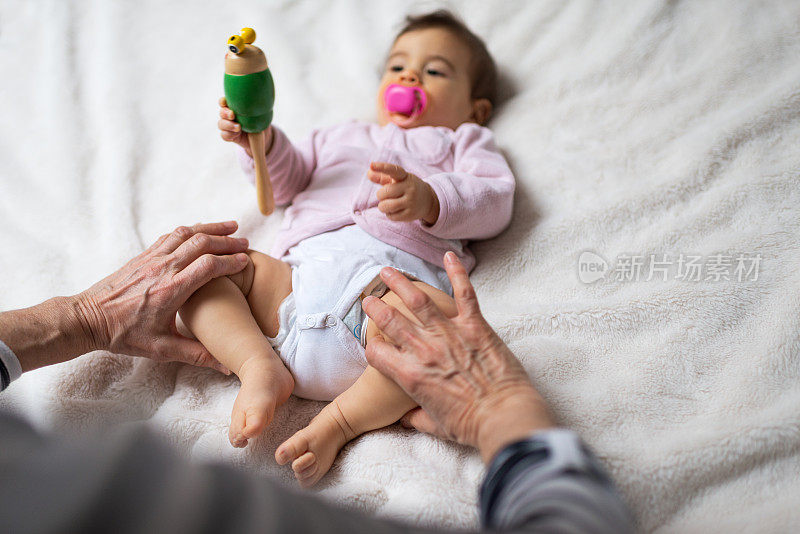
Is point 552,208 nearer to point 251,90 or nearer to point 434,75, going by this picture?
point 434,75

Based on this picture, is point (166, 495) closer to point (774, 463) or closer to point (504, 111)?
point (774, 463)

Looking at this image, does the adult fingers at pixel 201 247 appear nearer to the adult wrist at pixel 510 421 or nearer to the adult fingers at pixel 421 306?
the adult fingers at pixel 421 306

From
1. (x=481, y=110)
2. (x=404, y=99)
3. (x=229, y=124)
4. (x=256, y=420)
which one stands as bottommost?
(x=256, y=420)

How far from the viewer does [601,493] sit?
0.55m

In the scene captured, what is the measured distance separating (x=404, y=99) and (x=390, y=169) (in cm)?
40

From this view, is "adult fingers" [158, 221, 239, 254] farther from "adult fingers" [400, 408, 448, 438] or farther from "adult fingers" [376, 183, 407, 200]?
"adult fingers" [400, 408, 448, 438]

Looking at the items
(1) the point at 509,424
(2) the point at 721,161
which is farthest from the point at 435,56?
(1) the point at 509,424

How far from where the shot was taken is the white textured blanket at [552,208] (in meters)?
0.83

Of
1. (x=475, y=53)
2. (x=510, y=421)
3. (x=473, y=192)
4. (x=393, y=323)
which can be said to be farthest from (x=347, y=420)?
(x=475, y=53)

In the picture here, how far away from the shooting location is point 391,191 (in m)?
1.00

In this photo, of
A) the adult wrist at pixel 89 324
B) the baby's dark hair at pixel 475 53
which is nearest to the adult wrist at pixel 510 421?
the adult wrist at pixel 89 324

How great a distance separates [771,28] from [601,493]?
49.6 inches

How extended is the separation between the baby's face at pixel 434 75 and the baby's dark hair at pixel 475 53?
2cm

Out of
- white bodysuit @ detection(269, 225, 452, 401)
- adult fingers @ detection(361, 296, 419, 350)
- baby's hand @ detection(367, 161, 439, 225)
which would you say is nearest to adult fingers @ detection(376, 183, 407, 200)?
baby's hand @ detection(367, 161, 439, 225)
